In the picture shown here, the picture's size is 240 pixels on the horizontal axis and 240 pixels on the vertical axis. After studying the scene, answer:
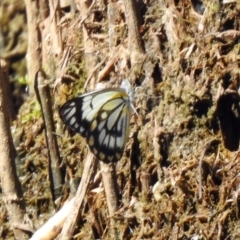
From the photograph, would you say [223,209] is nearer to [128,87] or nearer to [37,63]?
[128,87]

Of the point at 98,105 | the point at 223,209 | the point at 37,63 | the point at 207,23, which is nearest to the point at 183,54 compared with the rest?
the point at 207,23

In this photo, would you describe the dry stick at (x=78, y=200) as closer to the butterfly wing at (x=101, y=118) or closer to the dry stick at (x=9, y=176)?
the butterfly wing at (x=101, y=118)

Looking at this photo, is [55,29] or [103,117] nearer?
[103,117]

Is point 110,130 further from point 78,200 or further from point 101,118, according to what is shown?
point 78,200

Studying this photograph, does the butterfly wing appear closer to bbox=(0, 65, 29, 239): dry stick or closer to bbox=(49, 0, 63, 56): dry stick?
bbox=(0, 65, 29, 239): dry stick

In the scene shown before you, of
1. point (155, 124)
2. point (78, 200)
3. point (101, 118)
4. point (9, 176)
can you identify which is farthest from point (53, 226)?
point (155, 124)

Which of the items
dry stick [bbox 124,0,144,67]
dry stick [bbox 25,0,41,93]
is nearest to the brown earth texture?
dry stick [bbox 124,0,144,67]

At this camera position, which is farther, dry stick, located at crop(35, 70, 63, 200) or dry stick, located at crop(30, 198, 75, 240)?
dry stick, located at crop(35, 70, 63, 200)
